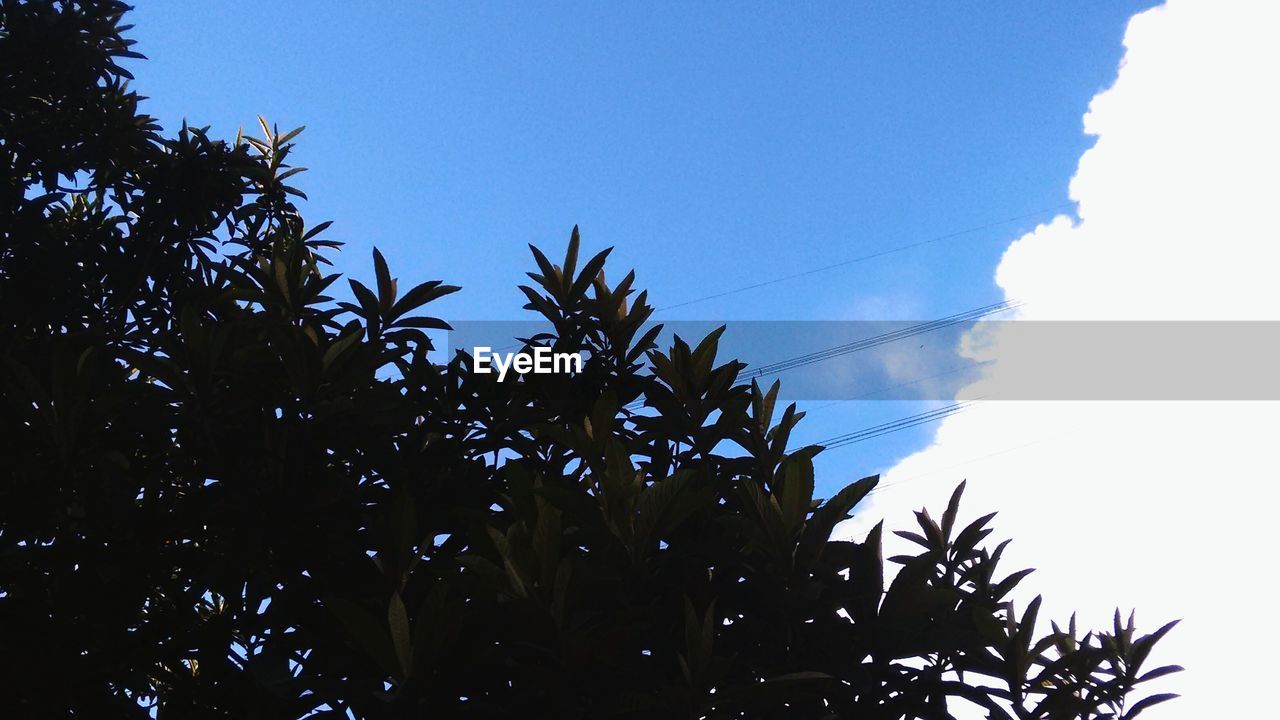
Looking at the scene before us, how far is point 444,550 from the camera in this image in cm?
329

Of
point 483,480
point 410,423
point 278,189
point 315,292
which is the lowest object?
point 483,480

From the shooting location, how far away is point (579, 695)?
2414mm

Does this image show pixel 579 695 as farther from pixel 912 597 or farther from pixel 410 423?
pixel 410 423

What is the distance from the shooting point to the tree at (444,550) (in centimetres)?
243

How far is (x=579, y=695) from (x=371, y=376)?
65.8 inches

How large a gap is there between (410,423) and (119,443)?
1.03 m

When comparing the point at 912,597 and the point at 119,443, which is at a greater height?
the point at 119,443

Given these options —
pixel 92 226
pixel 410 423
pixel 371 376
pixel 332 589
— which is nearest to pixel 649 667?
pixel 332 589

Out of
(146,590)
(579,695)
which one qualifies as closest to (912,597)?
(579,695)

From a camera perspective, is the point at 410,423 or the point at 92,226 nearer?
the point at 410,423

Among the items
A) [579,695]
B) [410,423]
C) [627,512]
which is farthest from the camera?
[410,423]

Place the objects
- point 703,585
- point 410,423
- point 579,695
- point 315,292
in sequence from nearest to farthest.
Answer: point 579,695, point 703,585, point 410,423, point 315,292

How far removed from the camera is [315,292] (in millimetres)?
3904

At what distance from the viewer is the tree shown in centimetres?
243
